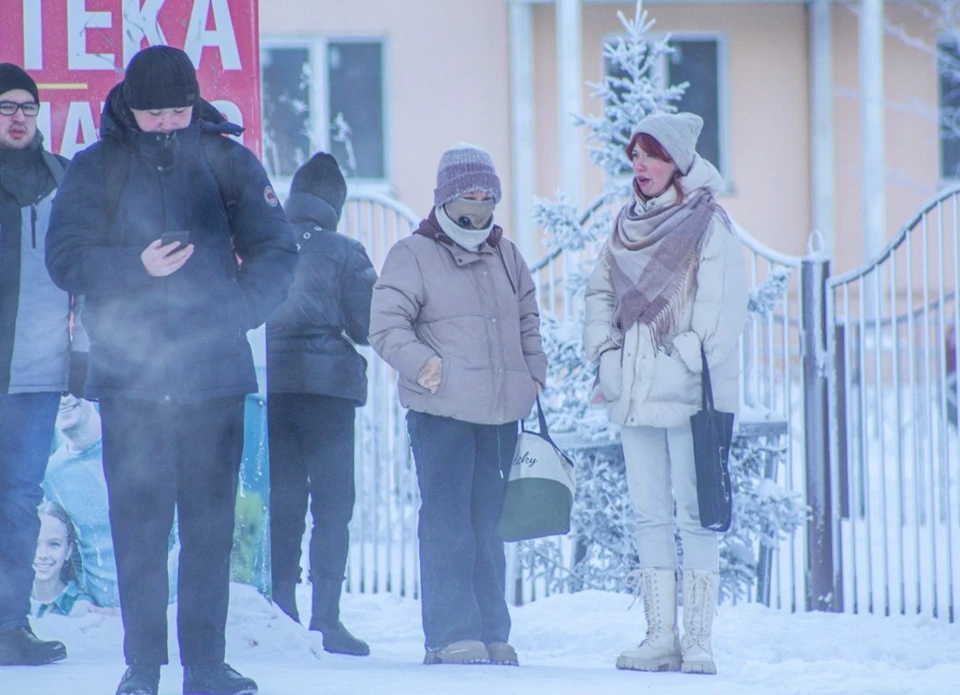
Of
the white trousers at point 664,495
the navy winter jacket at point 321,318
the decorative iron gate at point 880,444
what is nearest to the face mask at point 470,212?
the navy winter jacket at point 321,318

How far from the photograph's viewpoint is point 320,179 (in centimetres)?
580

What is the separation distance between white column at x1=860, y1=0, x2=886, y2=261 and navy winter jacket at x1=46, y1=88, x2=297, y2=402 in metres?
9.68

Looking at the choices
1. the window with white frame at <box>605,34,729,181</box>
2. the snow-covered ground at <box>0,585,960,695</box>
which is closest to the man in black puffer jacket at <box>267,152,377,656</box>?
the snow-covered ground at <box>0,585,960,695</box>

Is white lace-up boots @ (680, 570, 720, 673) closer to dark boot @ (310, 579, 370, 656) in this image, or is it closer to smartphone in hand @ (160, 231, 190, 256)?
dark boot @ (310, 579, 370, 656)

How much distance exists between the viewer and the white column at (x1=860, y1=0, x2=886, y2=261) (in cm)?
1298

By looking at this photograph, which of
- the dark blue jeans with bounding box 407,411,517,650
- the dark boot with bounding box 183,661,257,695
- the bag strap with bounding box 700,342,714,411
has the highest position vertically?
the bag strap with bounding box 700,342,714,411

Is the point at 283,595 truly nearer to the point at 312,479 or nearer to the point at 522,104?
the point at 312,479

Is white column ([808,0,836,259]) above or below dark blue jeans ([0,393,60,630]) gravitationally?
above

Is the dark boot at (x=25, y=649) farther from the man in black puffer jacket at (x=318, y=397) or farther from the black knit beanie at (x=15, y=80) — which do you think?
the black knit beanie at (x=15, y=80)

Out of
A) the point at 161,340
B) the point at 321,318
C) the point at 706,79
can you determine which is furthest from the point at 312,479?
the point at 706,79

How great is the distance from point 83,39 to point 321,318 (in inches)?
52.3

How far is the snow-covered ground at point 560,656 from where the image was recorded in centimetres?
443

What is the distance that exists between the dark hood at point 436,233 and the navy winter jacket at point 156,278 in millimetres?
998

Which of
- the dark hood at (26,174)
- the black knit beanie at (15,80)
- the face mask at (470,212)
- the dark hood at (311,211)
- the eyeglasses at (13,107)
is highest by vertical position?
the black knit beanie at (15,80)
